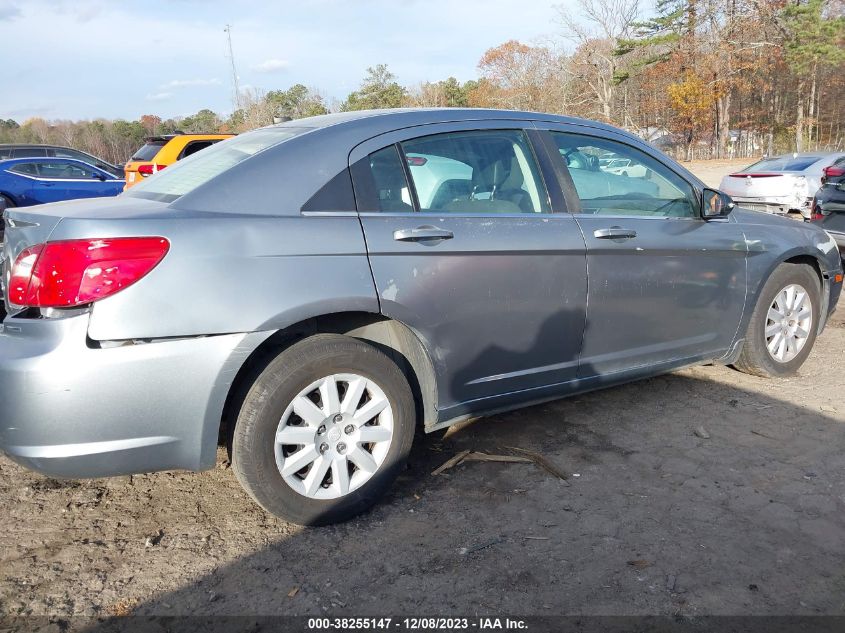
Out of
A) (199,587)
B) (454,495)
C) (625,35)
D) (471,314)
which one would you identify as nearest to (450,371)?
(471,314)

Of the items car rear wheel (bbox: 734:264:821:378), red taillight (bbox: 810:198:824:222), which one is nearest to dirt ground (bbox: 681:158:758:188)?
red taillight (bbox: 810:198:824:222)

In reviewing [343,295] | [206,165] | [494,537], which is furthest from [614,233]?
[206,165]

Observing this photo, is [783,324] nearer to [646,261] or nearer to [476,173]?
[646,261]

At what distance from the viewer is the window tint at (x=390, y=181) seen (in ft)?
10.0

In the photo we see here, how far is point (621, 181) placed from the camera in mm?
3953

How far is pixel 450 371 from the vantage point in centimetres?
321

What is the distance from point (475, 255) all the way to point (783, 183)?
1194 centimetres

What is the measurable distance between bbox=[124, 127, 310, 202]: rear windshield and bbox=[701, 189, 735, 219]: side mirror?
7.67ft

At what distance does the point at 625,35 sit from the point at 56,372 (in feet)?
125

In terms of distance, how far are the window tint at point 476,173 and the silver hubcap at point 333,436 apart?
878 millimetres

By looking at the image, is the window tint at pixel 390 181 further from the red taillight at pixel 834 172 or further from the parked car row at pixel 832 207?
the red taillight at pixel 834 172

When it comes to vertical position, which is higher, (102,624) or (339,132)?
(339,132)

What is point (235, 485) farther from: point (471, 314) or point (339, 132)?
point (339, 132)

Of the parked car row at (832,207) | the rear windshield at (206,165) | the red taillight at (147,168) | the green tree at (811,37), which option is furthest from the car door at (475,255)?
the green tree at (811,37)
